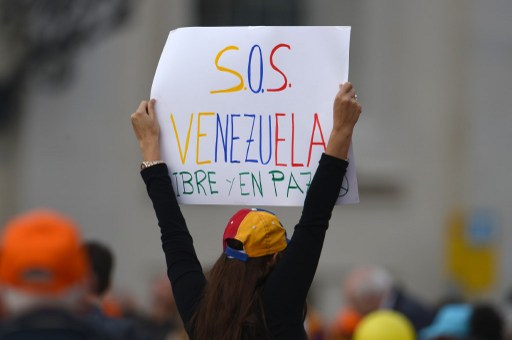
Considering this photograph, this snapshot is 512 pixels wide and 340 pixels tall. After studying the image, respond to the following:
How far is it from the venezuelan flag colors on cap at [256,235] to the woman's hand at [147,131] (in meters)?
0.38

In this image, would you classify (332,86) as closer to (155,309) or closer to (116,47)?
(155,309)

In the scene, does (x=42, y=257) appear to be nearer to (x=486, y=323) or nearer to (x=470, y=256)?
(x=486, y=323)

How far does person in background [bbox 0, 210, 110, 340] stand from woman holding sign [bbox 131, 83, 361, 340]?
80 centimetres

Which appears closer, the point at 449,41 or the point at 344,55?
the point at 344,55

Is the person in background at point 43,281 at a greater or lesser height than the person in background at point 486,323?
greater

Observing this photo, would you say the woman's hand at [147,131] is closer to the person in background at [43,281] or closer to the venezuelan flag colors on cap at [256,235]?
the venezuelan flag colors on cap at [256,235]

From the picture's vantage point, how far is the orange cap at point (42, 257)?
9.37 ft

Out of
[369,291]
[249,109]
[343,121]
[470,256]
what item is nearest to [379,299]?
[369,291]

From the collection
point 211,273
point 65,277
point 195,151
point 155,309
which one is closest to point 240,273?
point 211,273

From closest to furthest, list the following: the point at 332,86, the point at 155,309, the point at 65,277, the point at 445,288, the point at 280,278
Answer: the point at 65,277 < the point at 280,278 < the point at 332,86 < the point at 155,309 < the point at 445,288

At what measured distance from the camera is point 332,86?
159 inches

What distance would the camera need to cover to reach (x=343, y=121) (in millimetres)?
3834

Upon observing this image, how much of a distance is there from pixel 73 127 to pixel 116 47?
92 centimetres

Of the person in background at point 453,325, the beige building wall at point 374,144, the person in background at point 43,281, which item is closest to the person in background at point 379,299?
the person in background at point 453,325
